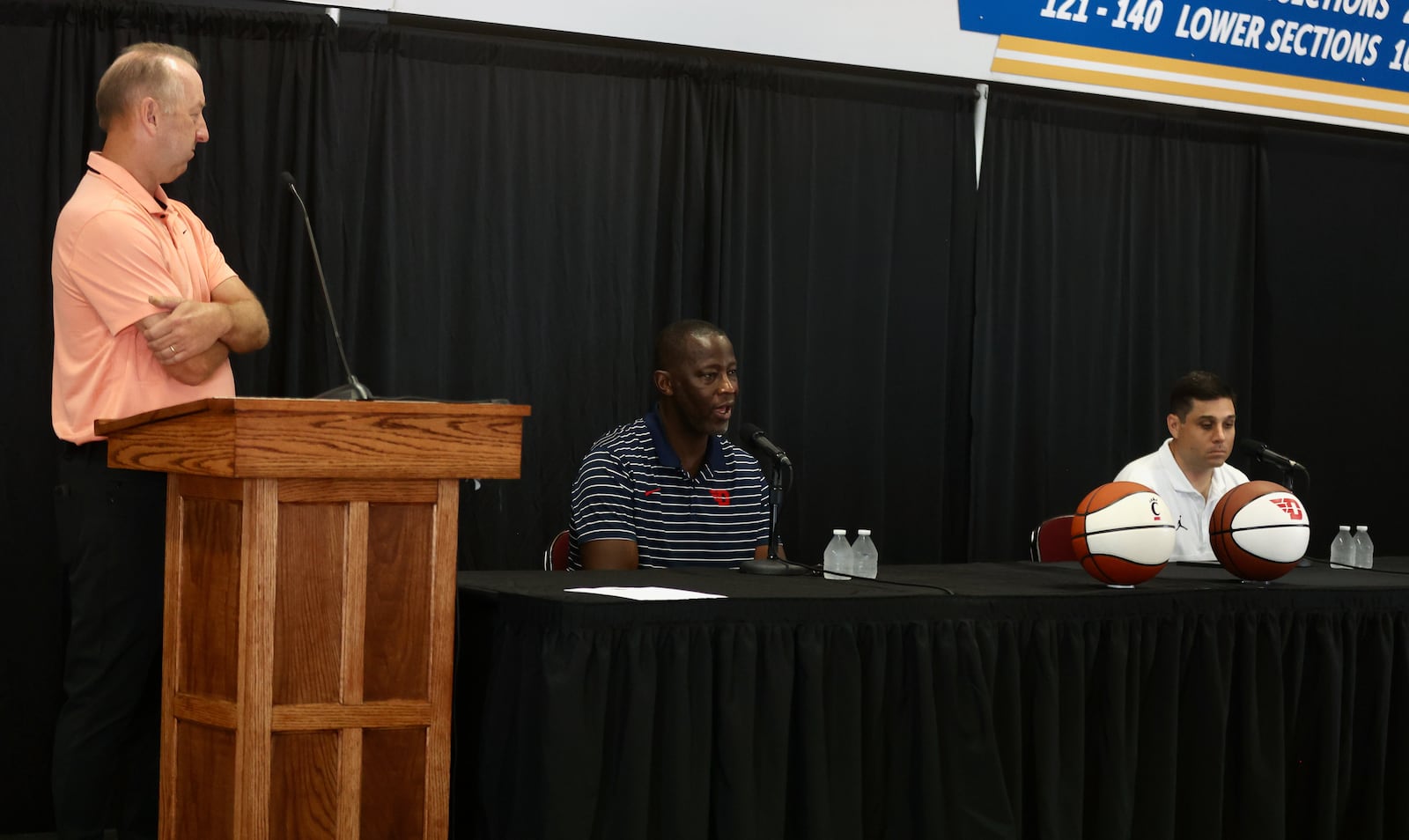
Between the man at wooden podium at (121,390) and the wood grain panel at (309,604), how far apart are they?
569 millimetres

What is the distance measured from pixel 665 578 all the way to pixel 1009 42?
303cm

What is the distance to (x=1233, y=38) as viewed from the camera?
5.45 m

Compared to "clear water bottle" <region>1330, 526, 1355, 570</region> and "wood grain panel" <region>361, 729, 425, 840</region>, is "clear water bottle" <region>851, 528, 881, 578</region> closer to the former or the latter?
"wood grain panel" <region>361, 729, 425, 840</region>

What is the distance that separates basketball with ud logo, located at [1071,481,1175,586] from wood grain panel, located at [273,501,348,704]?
1681mm

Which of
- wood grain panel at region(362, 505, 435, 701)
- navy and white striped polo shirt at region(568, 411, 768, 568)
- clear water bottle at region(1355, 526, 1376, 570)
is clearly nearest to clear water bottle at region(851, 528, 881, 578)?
navy and white striped polo shirt at region(568, 411, 768, 568)

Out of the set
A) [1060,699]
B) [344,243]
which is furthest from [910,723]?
[344,243]

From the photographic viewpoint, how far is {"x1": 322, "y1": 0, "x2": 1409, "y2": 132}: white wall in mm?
4457

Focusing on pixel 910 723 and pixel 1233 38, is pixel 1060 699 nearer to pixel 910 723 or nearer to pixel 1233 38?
pixel 910 723

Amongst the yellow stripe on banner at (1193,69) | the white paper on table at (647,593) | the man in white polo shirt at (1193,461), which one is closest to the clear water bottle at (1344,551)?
the man in white polo shirt at (1193,461)

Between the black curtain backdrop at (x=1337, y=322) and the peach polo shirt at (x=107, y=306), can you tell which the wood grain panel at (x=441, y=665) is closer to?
the peach polo shirt at (x=107, y=306)

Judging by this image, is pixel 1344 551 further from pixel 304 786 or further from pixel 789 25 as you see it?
pixel 304 786

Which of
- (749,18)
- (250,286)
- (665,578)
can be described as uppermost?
(749,18)

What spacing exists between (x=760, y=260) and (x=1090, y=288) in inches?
55.9

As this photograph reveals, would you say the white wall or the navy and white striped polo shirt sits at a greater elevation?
the white wall
